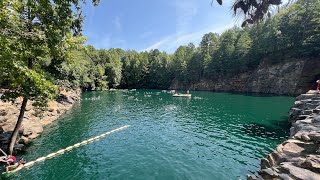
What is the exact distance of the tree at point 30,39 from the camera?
1128 centimetres

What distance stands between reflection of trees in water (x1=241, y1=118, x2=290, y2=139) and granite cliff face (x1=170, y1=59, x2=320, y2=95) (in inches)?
1809

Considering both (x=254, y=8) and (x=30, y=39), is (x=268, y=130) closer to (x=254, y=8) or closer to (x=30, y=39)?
(x=254, y=8)

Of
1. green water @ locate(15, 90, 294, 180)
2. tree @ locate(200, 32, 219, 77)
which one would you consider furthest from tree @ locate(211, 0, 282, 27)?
tree @ locate(200, 32, 219, 77)

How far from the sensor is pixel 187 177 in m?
15.6

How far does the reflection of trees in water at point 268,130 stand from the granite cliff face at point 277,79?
45947mm

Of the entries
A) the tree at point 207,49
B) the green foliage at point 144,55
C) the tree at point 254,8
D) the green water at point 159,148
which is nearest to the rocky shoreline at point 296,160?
the green water at point 159,148

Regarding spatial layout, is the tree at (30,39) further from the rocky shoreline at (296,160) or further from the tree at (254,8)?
the rocky shoreline at (296,160)

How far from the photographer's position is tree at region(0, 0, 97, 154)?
11.3m

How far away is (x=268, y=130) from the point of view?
93.2 feet

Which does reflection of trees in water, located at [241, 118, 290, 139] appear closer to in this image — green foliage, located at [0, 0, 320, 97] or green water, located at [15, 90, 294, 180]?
green water, located at [15, 90, 294, 180]

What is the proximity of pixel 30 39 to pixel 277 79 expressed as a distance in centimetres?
8191

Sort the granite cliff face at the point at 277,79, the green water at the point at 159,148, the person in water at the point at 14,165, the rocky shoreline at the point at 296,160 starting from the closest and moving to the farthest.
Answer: the rocky shoreline at the point at 296,160 < the person in water at the point at 14,165 < the green water at the point at 159,148 < the granite cliff face at the point at 277,79

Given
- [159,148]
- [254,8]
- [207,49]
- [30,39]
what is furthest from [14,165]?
[207,49]

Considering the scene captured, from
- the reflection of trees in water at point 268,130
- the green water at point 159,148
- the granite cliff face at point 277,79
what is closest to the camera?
the green water at point 159,148
